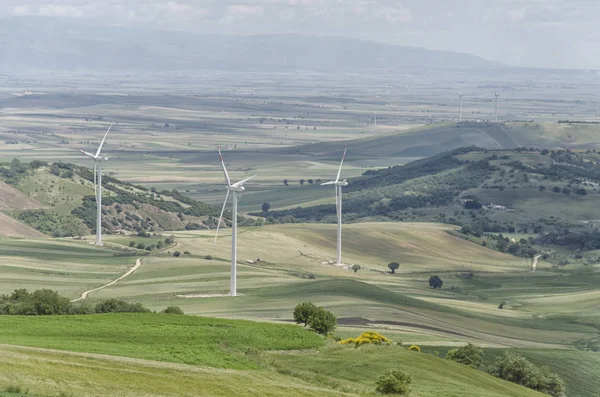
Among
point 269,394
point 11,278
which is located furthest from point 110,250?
point 269,394

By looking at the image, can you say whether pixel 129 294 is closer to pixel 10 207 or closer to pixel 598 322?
pixel 598 322

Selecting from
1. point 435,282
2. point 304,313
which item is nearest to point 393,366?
point 304,313

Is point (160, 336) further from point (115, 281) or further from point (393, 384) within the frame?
point (115, 281)

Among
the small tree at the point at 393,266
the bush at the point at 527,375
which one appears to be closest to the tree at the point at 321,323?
the bush at the point at 527,375

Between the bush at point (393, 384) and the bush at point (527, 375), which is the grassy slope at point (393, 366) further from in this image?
the bush at point (527, 375)

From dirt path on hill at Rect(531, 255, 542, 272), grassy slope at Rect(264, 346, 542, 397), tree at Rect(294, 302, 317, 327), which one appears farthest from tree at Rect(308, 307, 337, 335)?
dirt path on hill at Rect(531, 255, 542, 272)

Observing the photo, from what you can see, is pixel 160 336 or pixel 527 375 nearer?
pixel 160 336

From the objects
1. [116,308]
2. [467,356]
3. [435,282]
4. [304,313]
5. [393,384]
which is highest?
[393,384]

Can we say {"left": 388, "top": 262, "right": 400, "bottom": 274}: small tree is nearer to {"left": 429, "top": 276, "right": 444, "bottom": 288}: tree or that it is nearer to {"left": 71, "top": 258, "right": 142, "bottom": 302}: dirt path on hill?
{"left": 429, "top": 276, "right": 444, "bottom": 288}: tree
